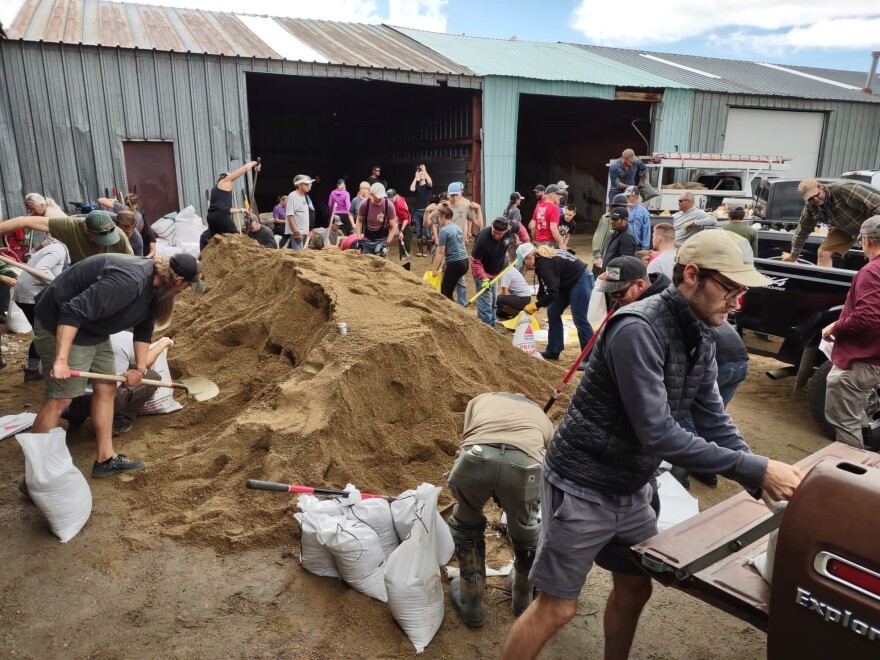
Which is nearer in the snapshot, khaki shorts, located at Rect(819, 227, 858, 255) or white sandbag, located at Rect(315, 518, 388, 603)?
white sandbag, located at Rect(315, 518, 388, 603)

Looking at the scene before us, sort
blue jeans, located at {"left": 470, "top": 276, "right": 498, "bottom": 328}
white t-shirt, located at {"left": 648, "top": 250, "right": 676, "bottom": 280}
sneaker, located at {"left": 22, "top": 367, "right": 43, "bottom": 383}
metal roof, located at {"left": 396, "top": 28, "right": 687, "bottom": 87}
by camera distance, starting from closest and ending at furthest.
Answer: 1. white t-shirt, located at {"left": 648, "top": 250, "right": 676, "bottom": 280}
2. sneaker, located at {"left": 22, "top": 367, "right": 43, "bottom": 383}
3. blue jeans, located at {"left": 470, "top": 276, "right": 498, "bottom": 328}
4. metal roof, located at {"left": 396, "top": 28, "right": 687, "bottom": 87}

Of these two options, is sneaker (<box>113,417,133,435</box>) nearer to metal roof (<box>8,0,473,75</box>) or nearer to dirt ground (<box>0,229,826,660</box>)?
dirt ground (<box>0,229,826,660</box>)

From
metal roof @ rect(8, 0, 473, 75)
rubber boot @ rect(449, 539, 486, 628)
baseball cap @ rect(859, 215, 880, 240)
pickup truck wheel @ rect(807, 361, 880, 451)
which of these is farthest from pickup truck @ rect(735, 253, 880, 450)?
metal roof @ rect(8, 0, 473, 75)

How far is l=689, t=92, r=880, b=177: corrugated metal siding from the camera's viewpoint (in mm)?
18781

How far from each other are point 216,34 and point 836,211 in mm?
13066

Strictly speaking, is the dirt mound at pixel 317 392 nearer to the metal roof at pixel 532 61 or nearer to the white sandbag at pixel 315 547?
the white sandbag at pixel 315 547

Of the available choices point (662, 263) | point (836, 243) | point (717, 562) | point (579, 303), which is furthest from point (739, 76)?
point (717, 562)

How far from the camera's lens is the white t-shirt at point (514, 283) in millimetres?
8690

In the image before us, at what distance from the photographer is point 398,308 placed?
18.7 ft

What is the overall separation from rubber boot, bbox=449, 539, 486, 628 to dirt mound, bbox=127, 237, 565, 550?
1.07 m

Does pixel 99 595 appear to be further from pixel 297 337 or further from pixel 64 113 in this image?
pixel 64 113

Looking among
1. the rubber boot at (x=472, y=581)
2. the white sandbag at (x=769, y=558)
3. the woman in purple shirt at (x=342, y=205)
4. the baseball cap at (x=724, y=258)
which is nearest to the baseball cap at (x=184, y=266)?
the rubber boot at (x=472, y=581)

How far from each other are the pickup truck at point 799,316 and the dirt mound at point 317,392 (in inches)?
74.4

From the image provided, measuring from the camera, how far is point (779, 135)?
20109 millimetres
